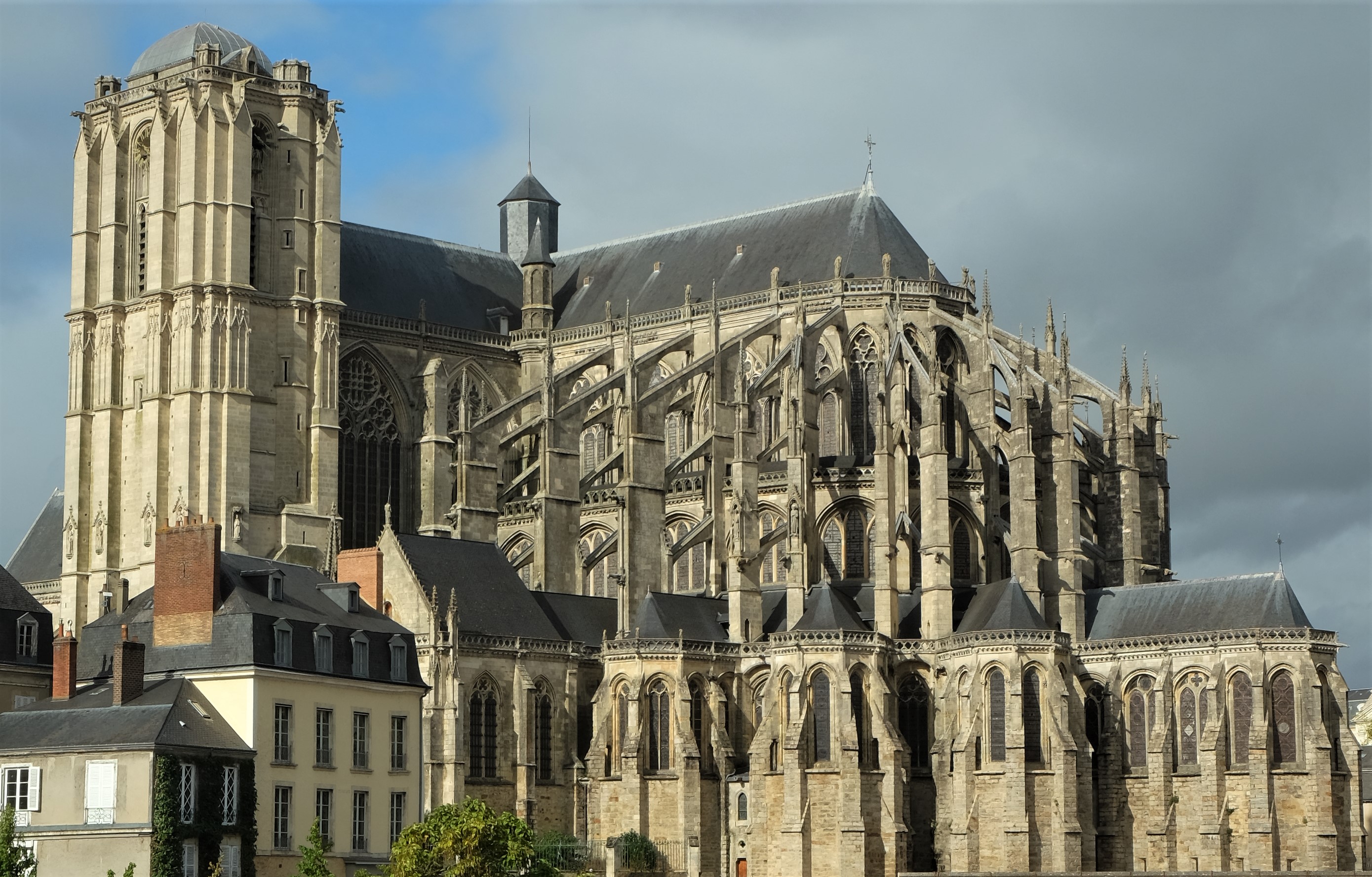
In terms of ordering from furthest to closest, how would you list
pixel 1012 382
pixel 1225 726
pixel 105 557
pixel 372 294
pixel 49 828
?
pixel 372 294
pixel 105 557
pixel 1012 382
pixel 1225 726
pixel 49 828

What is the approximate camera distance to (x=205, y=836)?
45000 millimetres

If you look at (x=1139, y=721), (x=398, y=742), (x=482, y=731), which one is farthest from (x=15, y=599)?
(x=1139, y=721)

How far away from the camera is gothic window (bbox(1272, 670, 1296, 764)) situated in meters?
61.1

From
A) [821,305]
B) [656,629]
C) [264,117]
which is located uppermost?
[264,117]

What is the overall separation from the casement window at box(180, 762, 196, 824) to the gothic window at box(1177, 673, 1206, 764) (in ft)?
91.0

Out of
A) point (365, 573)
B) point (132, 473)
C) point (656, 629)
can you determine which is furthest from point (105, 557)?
point (656, 629)

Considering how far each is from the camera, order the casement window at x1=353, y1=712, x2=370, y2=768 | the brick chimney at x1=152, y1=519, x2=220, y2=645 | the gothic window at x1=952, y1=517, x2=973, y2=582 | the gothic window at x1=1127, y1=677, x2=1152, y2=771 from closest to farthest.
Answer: the brick chimney at x1=152, y1=519, x2=220, y2=645 < the casement window at x1=353, y1=712, x2=370, y2=768 < the gothic window at x1=1127, y1=677, x2=1152, y2=771 < the gothic window at x1=952, y1=517, x2=973, y2=582

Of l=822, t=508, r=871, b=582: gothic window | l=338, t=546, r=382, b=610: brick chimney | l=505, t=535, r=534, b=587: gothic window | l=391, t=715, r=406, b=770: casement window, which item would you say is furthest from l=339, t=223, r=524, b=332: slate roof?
l=391, t=715, r=406, b=770: casement window

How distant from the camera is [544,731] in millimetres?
65000

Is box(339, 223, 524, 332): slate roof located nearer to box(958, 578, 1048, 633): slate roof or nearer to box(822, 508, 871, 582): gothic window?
box(822, 508, 871, 582): gothic window

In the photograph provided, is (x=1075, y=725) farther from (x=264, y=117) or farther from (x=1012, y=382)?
(x=264, y=117)

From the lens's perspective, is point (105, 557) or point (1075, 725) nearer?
point (1075, 725)

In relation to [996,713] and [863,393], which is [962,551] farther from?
[996,713]

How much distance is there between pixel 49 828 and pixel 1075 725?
1064 inches
